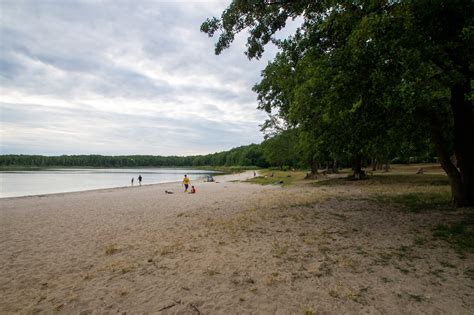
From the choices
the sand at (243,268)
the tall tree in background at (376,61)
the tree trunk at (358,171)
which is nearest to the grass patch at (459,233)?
the sand at (243,268)

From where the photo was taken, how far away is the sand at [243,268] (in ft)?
14.6

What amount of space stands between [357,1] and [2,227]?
15556 millimetres

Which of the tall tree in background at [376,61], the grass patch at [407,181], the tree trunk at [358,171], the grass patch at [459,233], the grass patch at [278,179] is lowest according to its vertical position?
the grass patch at [278,179]

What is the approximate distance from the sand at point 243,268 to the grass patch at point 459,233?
0.98 ft

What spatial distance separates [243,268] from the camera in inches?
233

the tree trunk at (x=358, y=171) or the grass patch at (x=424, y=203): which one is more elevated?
the tree trunk at (x=358, y=171)

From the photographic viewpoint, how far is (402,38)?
273 inches

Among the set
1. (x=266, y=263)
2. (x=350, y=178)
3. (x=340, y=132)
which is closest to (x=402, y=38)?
(x=340, y=132)

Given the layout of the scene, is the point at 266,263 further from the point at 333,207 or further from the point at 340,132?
the point at 333,207

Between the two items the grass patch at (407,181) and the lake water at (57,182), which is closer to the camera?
the grass patch at (407,181)

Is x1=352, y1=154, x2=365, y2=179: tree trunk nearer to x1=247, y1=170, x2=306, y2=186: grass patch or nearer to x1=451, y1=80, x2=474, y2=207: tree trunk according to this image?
x1=247, y1=170, x2=306, y2=186: grass patch

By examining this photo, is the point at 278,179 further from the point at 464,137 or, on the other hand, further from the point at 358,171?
the point at 464,137

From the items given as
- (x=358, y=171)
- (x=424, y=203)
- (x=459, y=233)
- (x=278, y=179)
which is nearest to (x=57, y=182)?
(x=278, y=179)

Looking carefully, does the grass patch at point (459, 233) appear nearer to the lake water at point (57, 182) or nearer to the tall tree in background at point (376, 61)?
the tall tree in background at point (376, 61)
